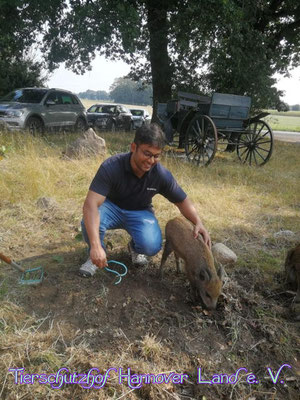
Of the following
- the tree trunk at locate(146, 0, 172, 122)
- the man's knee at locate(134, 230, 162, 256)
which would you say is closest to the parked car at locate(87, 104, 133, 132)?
the tree trunk at locate(146, 0, 172, 122)

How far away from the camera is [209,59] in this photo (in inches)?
496

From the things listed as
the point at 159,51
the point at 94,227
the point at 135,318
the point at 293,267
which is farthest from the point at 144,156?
the point at 159,51

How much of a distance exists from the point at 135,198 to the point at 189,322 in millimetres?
1237

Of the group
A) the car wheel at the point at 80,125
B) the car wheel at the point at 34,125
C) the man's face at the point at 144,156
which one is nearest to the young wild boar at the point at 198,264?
the man's face at the point at 144,156

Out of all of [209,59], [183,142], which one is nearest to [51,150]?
[183,142]

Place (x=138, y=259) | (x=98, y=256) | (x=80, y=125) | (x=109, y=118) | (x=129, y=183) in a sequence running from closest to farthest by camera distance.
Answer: (x=98, y=256) < (x=129, y=183) < (x=138, y=259) < (x=80, y=125) < (x=109, y=118)

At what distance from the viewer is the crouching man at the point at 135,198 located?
9.20ft

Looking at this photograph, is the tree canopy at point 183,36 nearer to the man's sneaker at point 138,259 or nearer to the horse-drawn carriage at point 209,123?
the horse-drawn carriage at point 209,123

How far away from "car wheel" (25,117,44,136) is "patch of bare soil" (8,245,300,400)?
8.64m

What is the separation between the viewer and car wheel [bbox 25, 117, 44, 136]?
11.0 metres

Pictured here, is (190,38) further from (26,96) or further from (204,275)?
(204,275)

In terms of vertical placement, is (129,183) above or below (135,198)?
above

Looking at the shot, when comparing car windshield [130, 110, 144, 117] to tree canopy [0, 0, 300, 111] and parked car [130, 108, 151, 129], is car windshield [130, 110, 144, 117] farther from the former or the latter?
tree canopy [0, 0, 300, 111]

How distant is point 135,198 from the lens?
3.30 m
